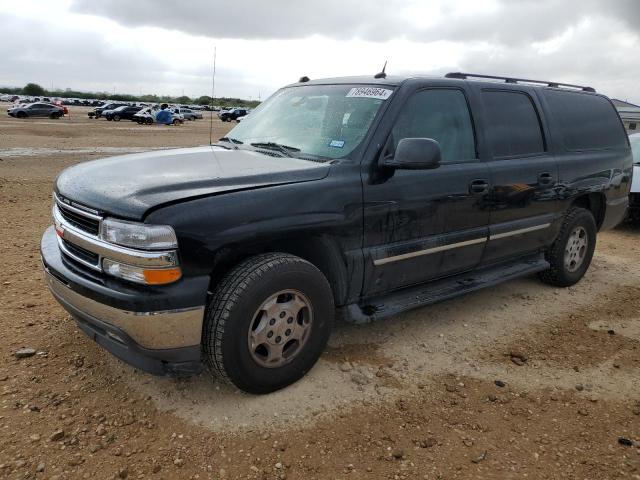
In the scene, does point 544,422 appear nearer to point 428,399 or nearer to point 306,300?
point 428,399

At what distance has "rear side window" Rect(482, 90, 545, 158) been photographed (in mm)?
4215

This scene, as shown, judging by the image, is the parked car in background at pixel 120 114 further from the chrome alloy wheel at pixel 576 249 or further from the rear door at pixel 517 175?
the rear door at pixel 517 175

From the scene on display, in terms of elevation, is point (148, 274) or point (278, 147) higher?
point (278, 147)

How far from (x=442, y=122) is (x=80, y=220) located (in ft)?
8.36

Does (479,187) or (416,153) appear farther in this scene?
(479,187)

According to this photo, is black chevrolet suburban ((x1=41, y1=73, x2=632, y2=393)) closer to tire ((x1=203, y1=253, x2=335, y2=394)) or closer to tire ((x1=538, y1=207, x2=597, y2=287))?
tire ((x1=203, y1=253, x2=335, y2=394))

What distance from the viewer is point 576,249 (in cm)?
531

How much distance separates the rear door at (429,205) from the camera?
11.2 ft

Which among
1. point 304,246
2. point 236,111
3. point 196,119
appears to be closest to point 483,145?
point 304,246

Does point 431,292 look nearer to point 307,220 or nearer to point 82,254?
point 307,220

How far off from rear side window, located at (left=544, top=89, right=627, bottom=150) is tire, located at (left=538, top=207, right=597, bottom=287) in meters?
0.69

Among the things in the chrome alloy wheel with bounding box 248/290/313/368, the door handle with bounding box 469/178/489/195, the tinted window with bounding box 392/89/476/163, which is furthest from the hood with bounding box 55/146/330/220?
the door handle with bounding box 469/178/489/195

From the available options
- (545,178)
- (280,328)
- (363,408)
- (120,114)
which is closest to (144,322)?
(280,328)

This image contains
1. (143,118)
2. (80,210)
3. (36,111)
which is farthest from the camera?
(36,111)
